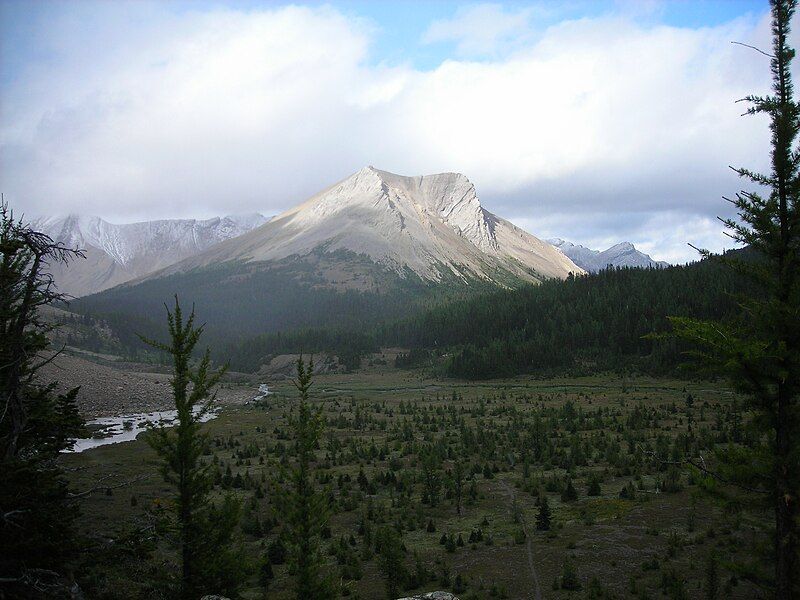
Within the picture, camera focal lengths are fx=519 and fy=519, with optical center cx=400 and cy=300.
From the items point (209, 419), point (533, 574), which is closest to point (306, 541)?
point (533, 574)

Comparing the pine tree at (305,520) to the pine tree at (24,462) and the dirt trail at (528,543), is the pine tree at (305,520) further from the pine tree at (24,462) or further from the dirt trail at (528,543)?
the dirt trail at (528,543)

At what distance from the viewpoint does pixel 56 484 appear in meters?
13.3

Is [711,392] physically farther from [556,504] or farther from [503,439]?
[556,504]

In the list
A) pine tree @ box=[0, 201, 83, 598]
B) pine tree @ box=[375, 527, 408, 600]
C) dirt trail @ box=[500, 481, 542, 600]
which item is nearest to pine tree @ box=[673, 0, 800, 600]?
dirt trail @ box=[500, 481, 542, 600]

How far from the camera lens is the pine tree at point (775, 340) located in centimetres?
1245

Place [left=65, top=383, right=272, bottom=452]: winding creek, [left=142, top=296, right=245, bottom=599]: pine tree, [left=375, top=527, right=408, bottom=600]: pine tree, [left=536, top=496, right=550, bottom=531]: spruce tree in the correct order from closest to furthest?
[left=142, top=296, right=245, bottom=599]: pine tree → [left=375, top=527, right=408, bottom=600]: pine tree → [left=536, top=496, right=550, bottom=531]: spruce tree → [left=65, top=383, right=272, bottom=452]: winding creek

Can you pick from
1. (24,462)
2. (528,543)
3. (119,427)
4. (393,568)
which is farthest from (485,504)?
(119,427)

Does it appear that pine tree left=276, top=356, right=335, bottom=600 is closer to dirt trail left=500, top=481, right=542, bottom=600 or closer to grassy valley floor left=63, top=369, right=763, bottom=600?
grassy valley floor left=63, top=369, right=763, bottom=600

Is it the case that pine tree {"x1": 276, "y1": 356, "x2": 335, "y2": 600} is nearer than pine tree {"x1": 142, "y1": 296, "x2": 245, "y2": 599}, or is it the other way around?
pine tree {"x1": 142, "y1": 296, "x2": 245, "y2": 599}

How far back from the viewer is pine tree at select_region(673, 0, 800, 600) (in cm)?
1245

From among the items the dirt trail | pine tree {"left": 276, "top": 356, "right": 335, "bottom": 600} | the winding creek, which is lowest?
the dirt trail

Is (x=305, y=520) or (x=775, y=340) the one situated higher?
(x=775, y=340)

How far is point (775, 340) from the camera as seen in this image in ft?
42.2

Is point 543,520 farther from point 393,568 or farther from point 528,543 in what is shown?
point 393,568
